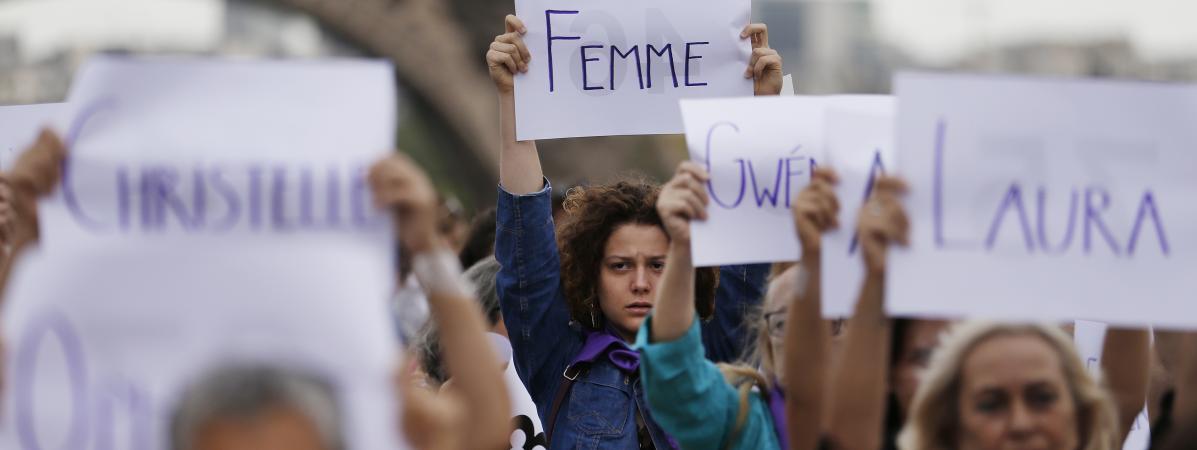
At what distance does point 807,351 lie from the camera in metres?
2.83

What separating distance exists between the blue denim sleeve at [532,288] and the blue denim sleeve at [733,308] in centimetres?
41

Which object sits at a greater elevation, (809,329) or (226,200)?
(226,200)

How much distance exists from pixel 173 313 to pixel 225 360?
0.11 metres

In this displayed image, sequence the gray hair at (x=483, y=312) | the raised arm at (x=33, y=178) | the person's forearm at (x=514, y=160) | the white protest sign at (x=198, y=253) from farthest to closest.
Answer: the gray hair at (x=483, y=312), the person's forearm at (x=514, y=160), the raised arm at (x=33, y=178), the white protest sign at (x=198, y=253)

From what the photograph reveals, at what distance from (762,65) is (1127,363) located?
113cm

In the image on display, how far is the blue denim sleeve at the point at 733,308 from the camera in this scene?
3.72 m

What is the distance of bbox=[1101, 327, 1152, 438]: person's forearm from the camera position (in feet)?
9.96

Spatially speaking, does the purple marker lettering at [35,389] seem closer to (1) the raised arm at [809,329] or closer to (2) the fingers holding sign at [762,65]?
(1) the raised arm at [809,329]

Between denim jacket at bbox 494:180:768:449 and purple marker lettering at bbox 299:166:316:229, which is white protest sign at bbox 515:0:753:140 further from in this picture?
purple marker lettering at bbox 299:166:316:229

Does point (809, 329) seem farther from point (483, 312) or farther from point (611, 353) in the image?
point (483, 312)

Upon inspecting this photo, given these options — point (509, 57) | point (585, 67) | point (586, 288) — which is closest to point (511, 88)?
point (509, 57)

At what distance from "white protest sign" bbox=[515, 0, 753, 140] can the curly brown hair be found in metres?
0.18

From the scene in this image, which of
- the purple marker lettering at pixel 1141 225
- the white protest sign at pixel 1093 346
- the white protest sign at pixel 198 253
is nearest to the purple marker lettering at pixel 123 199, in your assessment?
the white protest sign at pixel 198 253

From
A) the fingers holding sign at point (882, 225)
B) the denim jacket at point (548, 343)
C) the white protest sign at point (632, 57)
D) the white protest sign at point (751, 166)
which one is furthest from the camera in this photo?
the white protest sign at point (632, 57)
